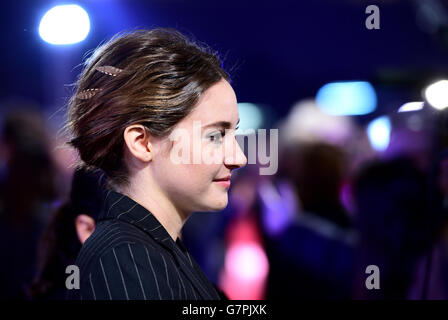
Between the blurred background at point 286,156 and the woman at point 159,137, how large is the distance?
0.20m

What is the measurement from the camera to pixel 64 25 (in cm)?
151

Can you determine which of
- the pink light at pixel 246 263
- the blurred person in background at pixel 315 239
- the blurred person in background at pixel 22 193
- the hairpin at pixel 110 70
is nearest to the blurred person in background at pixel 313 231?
the blurred person in background at pixel 315 239

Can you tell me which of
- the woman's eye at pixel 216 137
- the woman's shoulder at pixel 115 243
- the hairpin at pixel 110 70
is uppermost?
the hairpin at pixel 110 70

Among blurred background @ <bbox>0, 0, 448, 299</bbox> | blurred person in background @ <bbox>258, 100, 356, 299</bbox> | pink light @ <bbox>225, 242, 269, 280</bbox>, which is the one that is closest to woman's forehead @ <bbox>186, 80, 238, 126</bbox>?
blurred background @ <bbox>0, 0, 448, 299</bbox>

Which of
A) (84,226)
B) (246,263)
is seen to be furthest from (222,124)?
(246,263)

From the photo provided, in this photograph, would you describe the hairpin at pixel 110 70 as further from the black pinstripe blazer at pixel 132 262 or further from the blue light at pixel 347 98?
the blue light at pixel 347 98

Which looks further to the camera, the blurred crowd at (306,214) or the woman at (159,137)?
the blurred crowd at (306,214)

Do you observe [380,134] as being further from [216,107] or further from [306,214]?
[216,107]

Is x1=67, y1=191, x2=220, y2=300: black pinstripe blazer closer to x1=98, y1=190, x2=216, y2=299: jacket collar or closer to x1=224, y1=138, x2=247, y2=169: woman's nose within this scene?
x1=98, y1=190, x2=216, y2=299: jacket collar

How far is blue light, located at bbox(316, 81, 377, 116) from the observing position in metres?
5.16

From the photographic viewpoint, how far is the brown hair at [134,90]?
42.8 inches
